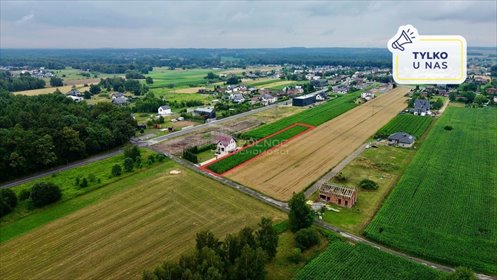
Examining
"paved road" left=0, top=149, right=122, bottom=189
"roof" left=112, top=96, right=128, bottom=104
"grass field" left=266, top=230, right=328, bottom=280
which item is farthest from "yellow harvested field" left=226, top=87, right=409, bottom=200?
"roof" left=112, top=96, right=128, bottom=104

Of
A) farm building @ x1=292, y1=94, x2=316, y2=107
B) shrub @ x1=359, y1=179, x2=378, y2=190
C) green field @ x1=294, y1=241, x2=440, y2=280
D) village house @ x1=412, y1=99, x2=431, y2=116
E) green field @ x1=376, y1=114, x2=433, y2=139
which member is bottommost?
green field @ x1=294, y1=241, x2=440, y2=280

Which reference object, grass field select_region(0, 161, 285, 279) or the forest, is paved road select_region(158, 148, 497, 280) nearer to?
grass field select_region(0, 161, 285, 279)

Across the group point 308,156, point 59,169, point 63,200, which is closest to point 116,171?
point 63,200

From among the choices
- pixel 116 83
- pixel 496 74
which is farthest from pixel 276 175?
pixel 496 74

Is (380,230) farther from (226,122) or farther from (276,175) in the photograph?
(226,122)

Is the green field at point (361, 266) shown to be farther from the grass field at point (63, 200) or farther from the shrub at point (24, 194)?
the shrub at point (24, 194)

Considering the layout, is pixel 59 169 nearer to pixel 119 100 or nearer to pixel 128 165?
pixel 128 165
